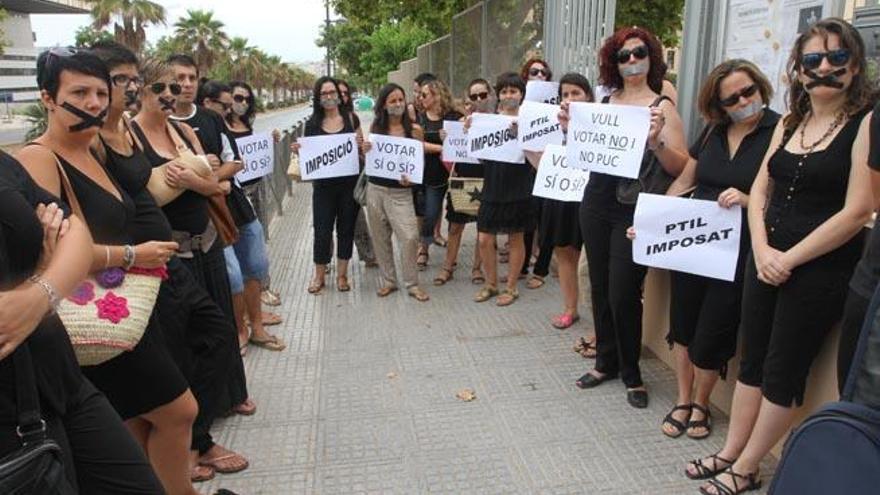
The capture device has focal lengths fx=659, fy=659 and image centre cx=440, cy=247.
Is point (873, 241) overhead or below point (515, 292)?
overhead

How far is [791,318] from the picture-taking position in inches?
111

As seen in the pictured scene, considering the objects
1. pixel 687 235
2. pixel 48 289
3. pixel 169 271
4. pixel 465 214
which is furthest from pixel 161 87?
pixel 465 214

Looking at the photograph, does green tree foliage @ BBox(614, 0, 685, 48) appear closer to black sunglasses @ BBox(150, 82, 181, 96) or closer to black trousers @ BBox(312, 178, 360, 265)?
black trousers @ BBox(312, 178, 360, 265)

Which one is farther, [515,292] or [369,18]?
[369,18]

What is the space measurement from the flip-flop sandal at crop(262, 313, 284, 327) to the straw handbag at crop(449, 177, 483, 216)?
6.17 ft

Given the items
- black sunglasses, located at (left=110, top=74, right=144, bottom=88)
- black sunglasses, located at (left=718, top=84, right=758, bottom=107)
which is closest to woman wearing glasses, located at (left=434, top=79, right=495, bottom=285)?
black sunglasses, located at (left=718, top=84, right=758, bottom=107)

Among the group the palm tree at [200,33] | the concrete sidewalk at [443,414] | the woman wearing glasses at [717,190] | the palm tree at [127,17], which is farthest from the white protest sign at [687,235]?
the palm tree at [200,33]

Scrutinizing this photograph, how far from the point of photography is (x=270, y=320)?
5.55 metres

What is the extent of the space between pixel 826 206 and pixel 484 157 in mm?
3128

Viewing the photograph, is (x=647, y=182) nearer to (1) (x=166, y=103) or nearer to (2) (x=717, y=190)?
(2) (x=717, y=190)

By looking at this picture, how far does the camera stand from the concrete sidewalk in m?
3.32

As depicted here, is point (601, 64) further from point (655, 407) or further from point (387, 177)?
point (387, 177)

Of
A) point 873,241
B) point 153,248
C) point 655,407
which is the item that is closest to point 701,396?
point 655,407

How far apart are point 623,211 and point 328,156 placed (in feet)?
9.72
